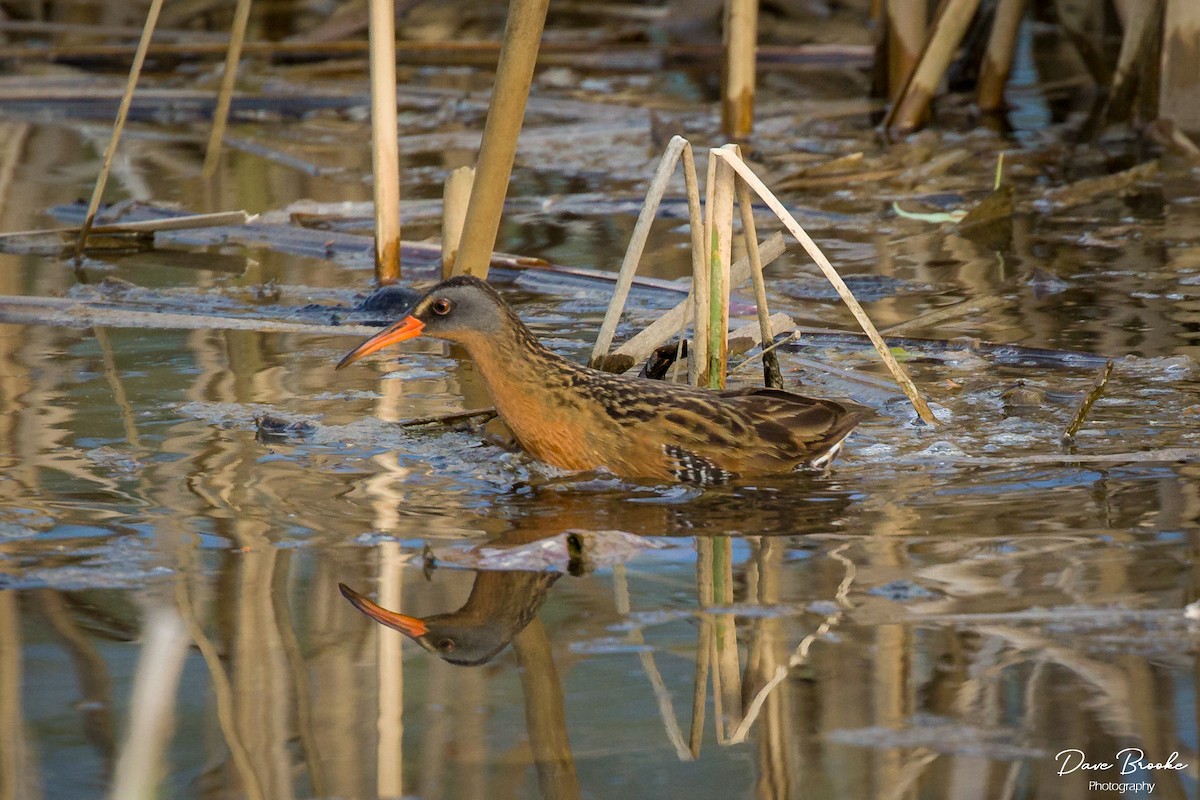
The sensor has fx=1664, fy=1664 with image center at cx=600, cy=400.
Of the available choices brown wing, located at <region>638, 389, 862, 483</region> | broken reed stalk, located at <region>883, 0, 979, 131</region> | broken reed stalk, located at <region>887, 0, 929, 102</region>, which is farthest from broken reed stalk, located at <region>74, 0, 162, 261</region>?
broken reed stalk, located at <region>887, 0, 929, 102</region>

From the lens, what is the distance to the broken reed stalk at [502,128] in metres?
5.48

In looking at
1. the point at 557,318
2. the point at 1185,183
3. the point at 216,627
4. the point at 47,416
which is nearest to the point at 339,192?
the point at 557,318

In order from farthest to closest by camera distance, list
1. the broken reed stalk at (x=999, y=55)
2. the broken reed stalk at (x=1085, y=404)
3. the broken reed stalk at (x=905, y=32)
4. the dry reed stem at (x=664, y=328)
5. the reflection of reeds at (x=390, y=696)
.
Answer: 1. the broken reed stalk at (x=905, y=32)
2. the broken reed stalk at (x=999, y=55)
3. the dry reed stem at (x=664, y=328)
4. the broken reed stalk at (x=1085, y=404)
5. the reflection of reeds at (x=390, y=696)

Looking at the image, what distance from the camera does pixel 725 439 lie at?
16.2ft

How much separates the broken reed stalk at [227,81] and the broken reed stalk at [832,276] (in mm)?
3264

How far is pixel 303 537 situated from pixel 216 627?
0.65 metres

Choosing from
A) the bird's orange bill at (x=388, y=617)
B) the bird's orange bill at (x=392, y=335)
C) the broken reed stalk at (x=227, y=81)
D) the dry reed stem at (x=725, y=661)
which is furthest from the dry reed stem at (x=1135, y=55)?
the bird's orange bill at (x=388, y=617)

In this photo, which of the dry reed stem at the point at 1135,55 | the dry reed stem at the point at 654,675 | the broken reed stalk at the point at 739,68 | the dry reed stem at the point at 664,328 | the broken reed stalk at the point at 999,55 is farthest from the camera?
the broken reed stalk at the point at 999,55

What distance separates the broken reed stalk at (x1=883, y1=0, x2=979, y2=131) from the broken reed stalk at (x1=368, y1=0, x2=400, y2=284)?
4273mm

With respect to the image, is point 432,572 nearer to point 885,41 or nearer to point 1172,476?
point 1172,476

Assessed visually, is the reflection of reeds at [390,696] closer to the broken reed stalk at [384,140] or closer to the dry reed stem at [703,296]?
the dry reed stem at [703,296]

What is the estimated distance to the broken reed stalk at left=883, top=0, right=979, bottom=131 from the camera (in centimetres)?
970

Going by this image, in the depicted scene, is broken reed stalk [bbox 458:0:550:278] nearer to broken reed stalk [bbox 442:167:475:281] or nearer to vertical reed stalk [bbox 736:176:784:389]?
broken reed stalk [bbox 442:167:475:281]

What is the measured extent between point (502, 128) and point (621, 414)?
48.4 inches
